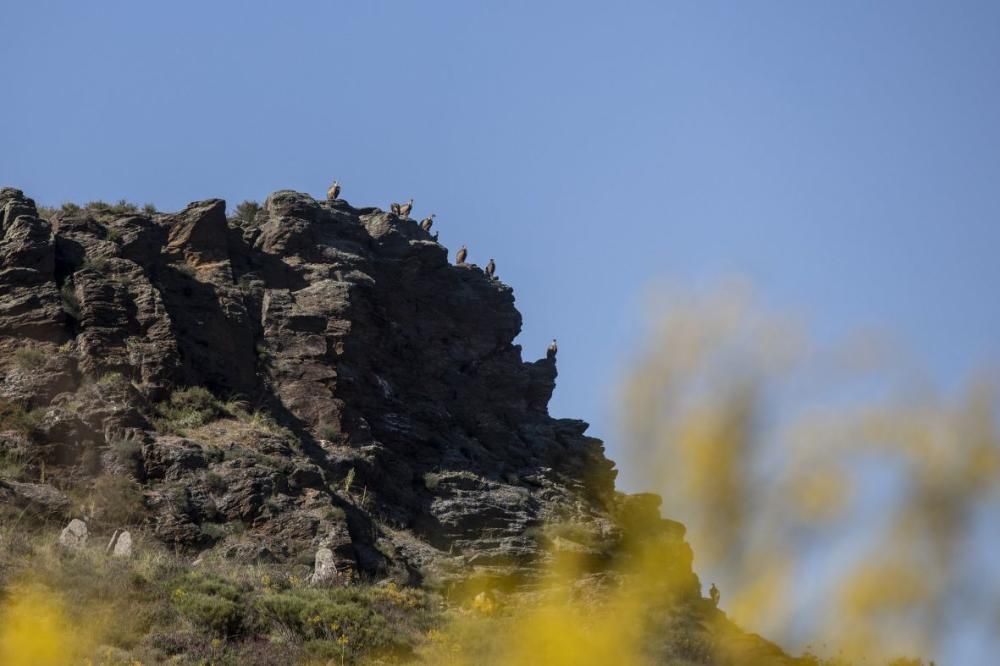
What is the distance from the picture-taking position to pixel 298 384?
38.0 m

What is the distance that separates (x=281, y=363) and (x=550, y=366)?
13.6 meters

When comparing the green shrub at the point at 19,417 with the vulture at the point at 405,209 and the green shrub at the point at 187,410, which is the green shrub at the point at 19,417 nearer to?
the green shrub at the point at 187,410

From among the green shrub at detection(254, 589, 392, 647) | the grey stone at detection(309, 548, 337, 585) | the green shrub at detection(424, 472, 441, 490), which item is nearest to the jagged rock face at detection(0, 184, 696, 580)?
the green shrub at detection(424, 472, 441, 490)

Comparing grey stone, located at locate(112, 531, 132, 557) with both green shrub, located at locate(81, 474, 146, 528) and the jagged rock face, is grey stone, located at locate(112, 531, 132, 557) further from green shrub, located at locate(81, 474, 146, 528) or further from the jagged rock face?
the jagged rock face

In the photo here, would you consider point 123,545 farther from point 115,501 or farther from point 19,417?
point 19,417

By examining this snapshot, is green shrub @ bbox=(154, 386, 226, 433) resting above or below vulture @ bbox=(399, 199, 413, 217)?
below

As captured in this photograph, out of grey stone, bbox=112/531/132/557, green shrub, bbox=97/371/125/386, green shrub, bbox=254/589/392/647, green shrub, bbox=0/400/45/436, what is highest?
green shrub, bbox=97/371/125/386

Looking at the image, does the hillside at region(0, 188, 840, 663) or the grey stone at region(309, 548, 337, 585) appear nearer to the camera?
the grey stone at region(309, 548, 337, 585)

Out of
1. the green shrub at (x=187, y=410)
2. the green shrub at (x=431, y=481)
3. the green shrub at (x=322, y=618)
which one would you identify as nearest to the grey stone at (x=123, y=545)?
the green shrub at (x=322, y=618)

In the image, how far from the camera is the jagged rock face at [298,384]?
31500 millimetres

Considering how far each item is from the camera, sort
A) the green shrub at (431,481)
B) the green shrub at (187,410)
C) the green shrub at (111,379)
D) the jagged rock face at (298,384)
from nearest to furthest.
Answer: the jagged rock face at (298,384) → the green shrub at (111,379) → the green shrub at (187,410) → the green shrub at (431,481)

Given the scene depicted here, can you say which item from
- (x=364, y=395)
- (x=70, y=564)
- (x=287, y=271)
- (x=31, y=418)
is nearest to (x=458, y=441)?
(x=364, y=395)

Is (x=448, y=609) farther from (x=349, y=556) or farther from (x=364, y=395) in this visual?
(x=364, y=395)

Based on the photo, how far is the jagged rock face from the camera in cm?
3150
